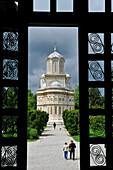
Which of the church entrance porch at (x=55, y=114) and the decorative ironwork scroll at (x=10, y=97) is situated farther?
the church entrance porch at (x=55, y=114)

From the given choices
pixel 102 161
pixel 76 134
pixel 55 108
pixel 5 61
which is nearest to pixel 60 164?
pixel 102 161

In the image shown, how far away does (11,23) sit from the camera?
129 inches

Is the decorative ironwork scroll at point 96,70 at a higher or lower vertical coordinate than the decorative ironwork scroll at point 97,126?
higher

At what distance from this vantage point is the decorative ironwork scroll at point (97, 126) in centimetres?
332

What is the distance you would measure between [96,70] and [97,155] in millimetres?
1371

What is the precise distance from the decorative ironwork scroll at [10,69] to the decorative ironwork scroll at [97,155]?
5.52 feet

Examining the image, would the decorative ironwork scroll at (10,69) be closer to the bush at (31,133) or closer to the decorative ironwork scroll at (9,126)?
the decorative ironwork scroll at (9,126)

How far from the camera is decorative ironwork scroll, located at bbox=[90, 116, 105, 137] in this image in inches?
131

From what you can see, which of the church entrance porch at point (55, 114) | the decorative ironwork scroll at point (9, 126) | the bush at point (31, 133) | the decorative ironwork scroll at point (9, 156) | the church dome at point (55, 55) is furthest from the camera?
the church dome at point (55, 55)

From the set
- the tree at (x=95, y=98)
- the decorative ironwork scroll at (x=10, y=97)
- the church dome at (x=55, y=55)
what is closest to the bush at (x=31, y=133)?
the decorative ironwork scroll at (x=10, y=97)

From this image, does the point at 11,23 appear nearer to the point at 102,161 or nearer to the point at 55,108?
the point at 102,161

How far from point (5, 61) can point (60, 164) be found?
22.8ft

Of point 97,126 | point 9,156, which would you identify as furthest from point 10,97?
point 97,126

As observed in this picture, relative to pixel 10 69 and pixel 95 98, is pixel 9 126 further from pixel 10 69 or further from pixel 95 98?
pixel 95 98
